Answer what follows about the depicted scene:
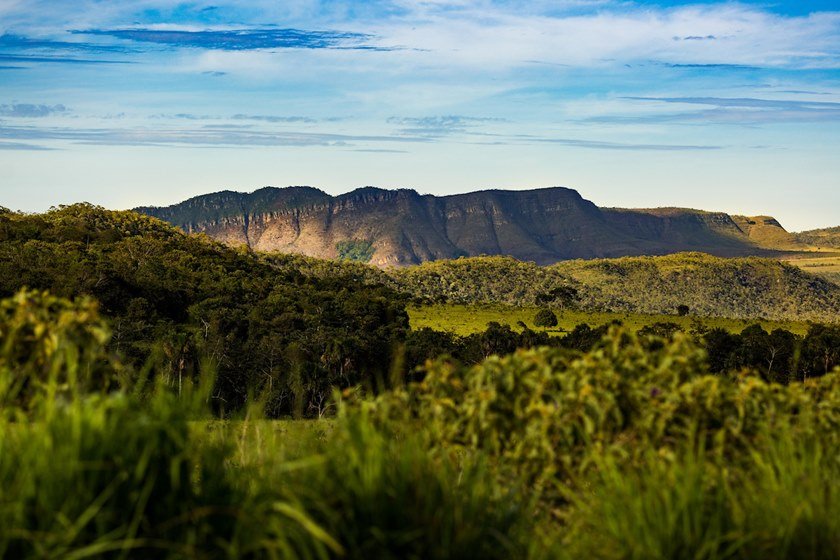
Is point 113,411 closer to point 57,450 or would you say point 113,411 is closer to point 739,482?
point 57,450

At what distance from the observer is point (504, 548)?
4.89 m

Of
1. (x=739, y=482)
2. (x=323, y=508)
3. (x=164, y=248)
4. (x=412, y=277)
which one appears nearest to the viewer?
(x=323, y=508)

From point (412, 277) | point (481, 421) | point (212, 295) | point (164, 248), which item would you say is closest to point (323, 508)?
point (481, 421)

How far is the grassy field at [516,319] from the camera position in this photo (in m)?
85.7

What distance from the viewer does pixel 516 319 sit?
93.7 meters

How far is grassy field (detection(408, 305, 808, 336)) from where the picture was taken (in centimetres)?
8569

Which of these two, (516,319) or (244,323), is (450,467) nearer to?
(244,323)

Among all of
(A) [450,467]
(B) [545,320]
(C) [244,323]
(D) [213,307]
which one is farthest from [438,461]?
(B) [545,320]

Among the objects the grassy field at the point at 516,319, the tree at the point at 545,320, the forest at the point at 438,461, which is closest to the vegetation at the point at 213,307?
the grassy field at the point at 516,319

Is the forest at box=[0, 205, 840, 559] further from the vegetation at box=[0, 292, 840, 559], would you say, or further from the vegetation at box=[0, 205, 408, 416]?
the vegetation at box=[0, 205, 408, 416]

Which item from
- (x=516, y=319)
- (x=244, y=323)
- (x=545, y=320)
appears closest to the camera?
(x=244, y=323)

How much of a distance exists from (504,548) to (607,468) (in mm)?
849

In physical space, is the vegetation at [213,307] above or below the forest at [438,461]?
below

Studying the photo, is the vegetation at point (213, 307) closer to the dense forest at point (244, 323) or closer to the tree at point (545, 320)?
the dense forest at point (244, 323)
